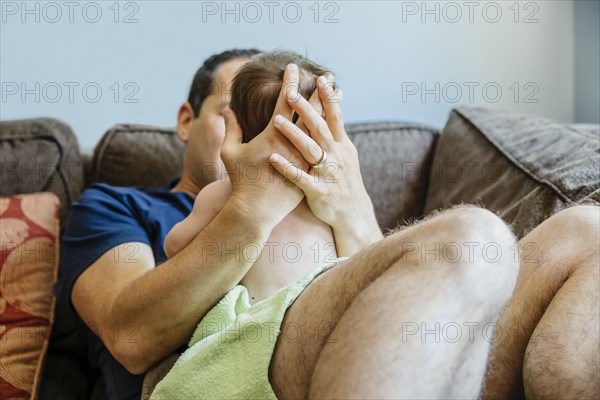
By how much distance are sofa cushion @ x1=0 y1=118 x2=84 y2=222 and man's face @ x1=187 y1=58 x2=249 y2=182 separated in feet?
1.12

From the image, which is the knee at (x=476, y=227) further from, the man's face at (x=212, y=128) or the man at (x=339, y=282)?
the man's face at (x=212, y=128)

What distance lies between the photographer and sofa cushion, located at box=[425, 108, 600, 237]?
1.48 m

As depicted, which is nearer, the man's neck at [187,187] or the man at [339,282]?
the man at [339,282]

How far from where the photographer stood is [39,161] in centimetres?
178

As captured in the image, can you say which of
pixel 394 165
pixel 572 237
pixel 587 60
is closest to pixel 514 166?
pixel 394 165

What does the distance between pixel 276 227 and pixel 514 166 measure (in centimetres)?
69

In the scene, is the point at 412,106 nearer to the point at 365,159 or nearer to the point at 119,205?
the point at 365,159

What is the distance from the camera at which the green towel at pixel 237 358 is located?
0.98 meters

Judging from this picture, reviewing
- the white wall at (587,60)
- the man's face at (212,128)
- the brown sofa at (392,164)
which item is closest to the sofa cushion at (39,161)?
the brown sofa at (392,164)

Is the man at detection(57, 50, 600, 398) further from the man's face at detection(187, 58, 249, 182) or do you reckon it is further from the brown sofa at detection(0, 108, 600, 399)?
the brown sofa at detection(0, 108, 600, 399)

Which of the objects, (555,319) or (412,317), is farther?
(555,319)

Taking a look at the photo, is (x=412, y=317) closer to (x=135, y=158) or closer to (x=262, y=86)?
(x=262, y=86)

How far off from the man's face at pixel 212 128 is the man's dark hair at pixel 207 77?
1cm

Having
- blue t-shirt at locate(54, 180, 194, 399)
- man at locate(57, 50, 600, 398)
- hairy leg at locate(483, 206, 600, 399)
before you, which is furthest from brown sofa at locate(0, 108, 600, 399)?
hairy leg at locate(483, 206, 600, 399)
